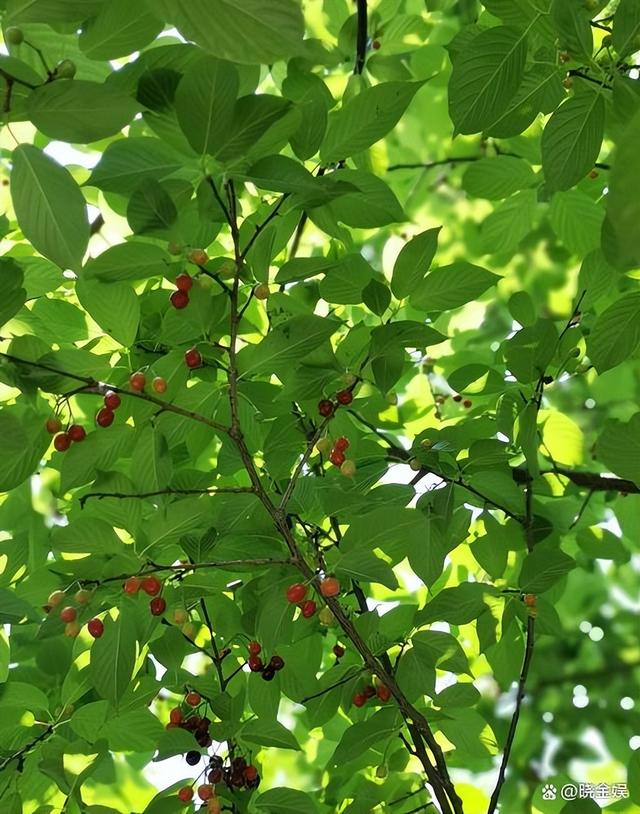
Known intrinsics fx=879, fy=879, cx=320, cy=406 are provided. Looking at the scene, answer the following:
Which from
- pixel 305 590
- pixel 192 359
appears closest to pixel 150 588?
pixel 305 590

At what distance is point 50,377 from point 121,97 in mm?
494

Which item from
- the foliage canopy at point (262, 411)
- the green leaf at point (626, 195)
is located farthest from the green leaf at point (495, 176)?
the green leaf at point (626, 195)

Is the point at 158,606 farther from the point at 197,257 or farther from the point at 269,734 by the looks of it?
the point at 197,257

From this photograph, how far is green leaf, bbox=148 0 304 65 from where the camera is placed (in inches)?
23.8

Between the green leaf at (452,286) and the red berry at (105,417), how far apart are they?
1.72 feet

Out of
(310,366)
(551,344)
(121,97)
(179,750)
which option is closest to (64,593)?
(179,750)

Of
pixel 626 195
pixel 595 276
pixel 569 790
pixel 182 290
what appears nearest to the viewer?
pixel 626 195

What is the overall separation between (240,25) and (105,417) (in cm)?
84

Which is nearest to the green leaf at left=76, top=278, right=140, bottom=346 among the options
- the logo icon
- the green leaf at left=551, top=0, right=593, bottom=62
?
the green leaf at left=551, top=0, right=593, bottom=62

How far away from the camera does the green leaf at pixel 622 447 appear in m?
1.14

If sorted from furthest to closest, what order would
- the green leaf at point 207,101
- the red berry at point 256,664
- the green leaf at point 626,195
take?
the red berry at point 256,664 → the green leaf at point 207,101 → the green leaf at point 626,195

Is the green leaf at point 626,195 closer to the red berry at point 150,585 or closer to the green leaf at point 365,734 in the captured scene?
the red berry at point 150,585

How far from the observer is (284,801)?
138 cm

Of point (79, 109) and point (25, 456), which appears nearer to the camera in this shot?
point (79, 109)
